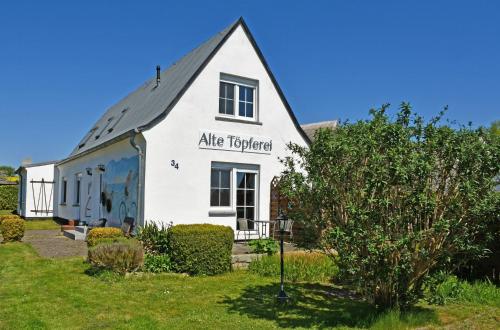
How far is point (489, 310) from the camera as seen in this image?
6660 millimetres

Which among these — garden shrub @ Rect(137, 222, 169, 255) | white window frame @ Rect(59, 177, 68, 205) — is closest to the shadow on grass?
garden shrub @ Rect(137, 222, 169, 255)

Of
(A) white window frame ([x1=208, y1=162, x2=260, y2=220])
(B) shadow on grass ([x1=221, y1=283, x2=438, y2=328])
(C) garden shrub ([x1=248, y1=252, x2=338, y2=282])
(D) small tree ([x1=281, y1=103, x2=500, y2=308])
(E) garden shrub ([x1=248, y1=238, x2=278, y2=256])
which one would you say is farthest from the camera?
(A) white window frame ([x1=208, y1=162, x2=260, y2=220])

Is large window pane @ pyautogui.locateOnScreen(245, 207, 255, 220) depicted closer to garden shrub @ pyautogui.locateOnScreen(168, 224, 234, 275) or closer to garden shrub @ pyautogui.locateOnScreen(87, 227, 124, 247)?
garden shrub @ pyautogui.locateOnScreen(87, 227, 124, 247)

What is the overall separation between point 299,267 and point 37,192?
849 inches

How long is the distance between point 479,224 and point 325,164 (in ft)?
7.08

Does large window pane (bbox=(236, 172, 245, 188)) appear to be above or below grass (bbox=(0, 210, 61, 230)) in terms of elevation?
above

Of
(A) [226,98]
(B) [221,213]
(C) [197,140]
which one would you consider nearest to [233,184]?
(B) [221,213]

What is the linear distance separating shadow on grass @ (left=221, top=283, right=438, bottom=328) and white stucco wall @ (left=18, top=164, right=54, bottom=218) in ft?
70.4

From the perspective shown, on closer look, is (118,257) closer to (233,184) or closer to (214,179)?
(214,179)

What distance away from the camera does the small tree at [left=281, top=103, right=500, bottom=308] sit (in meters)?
5.39

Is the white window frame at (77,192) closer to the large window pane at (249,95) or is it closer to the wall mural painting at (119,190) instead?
the wall mural painting at (119,190)

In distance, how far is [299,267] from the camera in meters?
9.05

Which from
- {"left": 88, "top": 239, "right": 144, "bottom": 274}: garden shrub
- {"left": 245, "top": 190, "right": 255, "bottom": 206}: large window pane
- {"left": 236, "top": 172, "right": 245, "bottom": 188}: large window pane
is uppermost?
{"left": 236, "top": 172, "right": 245, "bottom": 188}: large window pane

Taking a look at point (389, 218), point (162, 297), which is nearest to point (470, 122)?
point (389, 218)
